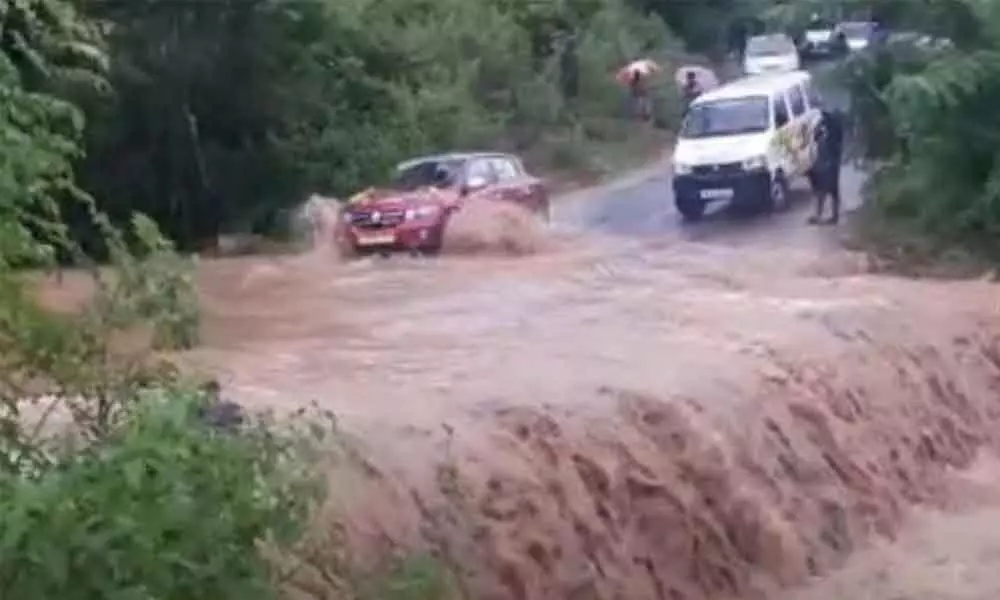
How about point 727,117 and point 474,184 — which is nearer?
point 474,184

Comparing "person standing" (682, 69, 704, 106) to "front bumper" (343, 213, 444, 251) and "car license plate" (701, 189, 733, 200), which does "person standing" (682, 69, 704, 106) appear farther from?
"front bumper" (343, 213, 444, 251)

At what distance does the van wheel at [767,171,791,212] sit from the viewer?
3092 centimetres

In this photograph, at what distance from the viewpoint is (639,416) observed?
1452 cm

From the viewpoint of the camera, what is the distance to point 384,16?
31844 millimetres

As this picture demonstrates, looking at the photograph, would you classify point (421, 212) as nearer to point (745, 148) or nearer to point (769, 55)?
point (745, 148)

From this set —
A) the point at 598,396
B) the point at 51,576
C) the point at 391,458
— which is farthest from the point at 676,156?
the point at 51,576

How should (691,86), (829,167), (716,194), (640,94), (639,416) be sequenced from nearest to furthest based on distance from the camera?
(639,416) < (829,167) < (716,194) < (640,94) < (691,86)

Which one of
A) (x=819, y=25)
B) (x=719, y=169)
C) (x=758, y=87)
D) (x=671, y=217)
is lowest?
(x=671, y=217)

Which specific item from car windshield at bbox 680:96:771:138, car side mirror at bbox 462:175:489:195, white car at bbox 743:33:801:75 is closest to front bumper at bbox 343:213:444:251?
car side mirror at bbox 462:175:489:195

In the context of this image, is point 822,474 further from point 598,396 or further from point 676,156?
point 676,156

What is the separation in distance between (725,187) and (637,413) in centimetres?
1687

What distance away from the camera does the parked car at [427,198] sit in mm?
27266

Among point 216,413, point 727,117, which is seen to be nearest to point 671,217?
point 727,117

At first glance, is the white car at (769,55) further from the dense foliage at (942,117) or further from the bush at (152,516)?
the bush at (152,516)
